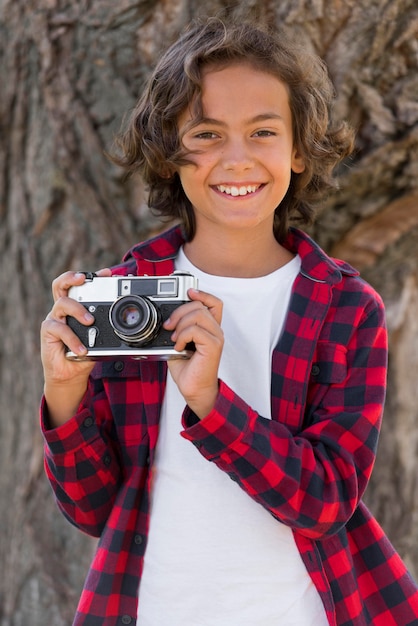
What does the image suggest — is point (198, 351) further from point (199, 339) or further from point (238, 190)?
point (238, 190)

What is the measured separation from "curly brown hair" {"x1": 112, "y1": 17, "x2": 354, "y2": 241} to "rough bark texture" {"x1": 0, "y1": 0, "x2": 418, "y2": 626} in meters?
0.26

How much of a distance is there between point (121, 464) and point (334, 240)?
3.57 ft

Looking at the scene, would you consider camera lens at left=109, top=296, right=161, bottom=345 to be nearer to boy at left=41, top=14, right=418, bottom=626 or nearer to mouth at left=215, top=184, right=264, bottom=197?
boy at left=41, top=14, right=418, bottom=626

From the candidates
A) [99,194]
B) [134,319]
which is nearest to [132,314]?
[134,319]

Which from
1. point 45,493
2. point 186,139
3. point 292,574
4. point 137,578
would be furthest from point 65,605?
point 186,139

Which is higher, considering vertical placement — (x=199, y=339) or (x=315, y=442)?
(x=199, y=339)

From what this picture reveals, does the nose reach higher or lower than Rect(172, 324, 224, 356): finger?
higher

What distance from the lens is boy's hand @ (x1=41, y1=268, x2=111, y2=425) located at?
1.85 m

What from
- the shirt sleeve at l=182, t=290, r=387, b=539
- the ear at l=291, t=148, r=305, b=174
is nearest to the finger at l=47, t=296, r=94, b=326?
the shirt sleeve at l=182, t=290, r=387, b=539

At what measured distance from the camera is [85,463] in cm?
194

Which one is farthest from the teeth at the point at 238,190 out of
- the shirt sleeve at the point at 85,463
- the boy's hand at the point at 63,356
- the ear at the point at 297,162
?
the shirt sleeve at the point at 85,463

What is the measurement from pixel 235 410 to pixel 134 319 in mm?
271

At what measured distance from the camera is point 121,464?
2.04 metres

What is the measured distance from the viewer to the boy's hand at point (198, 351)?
1.76 metres
